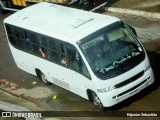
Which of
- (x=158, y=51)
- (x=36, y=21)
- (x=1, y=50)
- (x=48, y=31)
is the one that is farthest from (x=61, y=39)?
(x=1, y=50)

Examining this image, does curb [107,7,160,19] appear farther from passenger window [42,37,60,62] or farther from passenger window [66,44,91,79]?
passenger window [66,44,91,79]

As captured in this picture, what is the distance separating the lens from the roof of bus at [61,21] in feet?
41.9

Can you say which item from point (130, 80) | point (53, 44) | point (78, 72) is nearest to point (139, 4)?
point (53, 44)

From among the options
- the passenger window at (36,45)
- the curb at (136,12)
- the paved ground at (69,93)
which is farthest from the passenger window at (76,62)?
the curb at (136,12)

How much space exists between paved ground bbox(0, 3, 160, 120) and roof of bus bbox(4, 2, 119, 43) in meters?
2.18

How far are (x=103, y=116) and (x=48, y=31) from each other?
3437mm

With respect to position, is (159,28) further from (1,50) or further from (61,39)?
(1,50)

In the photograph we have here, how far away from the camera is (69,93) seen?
47.3 feet

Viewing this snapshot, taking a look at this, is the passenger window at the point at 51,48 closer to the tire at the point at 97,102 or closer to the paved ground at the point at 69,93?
the paved ground at the point at 69,93

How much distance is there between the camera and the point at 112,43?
41.1 ft

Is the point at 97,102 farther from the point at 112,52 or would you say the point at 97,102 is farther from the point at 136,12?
the point at 136,12

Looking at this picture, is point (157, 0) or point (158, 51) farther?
point (157, 0)

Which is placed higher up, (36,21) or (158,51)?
(36,21)

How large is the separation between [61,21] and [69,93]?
2475 millimetres
